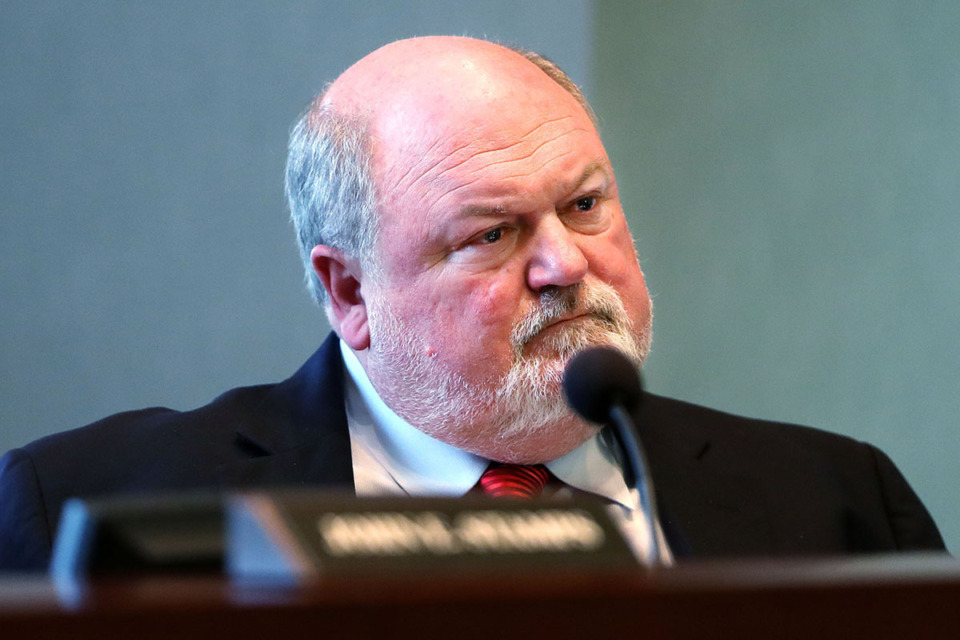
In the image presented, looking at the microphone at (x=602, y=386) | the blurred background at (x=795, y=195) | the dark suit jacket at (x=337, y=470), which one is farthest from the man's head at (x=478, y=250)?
the blurred background at (x=795, y=195)

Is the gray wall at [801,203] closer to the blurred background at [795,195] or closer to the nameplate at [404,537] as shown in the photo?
the blurred background at [795,195]

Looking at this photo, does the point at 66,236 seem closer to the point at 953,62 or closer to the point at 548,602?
the point at 548,602

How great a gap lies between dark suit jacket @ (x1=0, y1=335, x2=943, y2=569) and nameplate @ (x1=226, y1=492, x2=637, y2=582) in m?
1.18

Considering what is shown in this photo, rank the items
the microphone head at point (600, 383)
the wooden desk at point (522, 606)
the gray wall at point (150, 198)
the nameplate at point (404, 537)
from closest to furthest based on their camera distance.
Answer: the wooden desk at point (522, 606), the nameplate at point (404, 537), the microphone head at point (600, 383), the gray wall at point (150, 198)

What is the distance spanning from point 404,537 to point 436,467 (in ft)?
Result: 4.24

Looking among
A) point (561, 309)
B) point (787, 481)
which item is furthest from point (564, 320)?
point (787, 481)

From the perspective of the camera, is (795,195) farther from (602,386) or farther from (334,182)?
(602,386)

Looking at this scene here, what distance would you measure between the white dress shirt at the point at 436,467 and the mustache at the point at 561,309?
0.87 feet

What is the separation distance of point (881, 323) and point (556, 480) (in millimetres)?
1516

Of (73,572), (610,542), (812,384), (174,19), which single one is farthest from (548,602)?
(812,384)

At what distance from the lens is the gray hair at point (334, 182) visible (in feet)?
6.71

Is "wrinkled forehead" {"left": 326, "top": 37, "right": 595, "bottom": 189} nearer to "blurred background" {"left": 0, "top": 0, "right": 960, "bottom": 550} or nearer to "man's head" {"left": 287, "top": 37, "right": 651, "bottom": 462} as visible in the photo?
"man's head" {"left": 287, "top": 37, "right": 651, "bottom": 462}

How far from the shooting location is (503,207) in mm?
1903

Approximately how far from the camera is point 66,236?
2.28 metres
